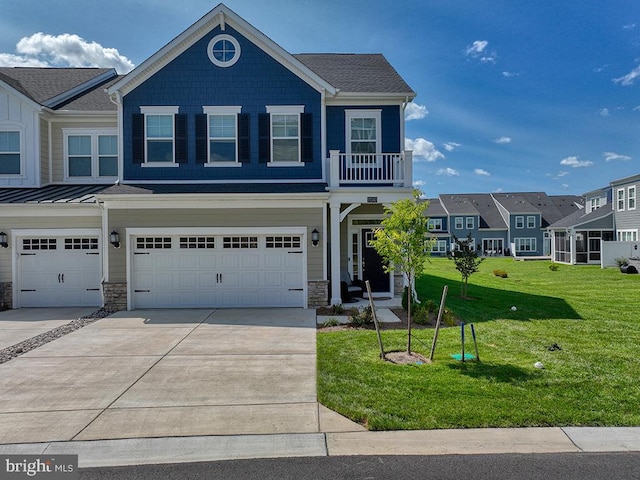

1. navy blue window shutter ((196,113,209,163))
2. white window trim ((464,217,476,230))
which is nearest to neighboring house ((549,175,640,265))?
white window trim ((464,217,476,230))

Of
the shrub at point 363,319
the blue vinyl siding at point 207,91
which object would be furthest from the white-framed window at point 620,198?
the shrub at point 363,319

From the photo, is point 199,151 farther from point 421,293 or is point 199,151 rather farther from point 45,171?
point 421,293

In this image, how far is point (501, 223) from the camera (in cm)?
4797

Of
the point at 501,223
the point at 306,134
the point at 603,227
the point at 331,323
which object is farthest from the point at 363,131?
the point at 501,223

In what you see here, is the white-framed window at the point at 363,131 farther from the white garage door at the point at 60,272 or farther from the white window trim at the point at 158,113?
the white garage door at the point at 60,272

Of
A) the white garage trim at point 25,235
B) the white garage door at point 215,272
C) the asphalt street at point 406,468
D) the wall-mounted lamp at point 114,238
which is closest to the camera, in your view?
the asphalt street at point 406,468

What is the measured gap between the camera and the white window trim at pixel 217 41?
1284 cm

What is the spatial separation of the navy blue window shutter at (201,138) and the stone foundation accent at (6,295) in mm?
7085

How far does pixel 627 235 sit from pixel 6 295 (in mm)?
36006

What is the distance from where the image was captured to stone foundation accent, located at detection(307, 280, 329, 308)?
38.5ft

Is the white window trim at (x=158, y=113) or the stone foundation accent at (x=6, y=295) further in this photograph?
the white window trim at (x=158, y=113)

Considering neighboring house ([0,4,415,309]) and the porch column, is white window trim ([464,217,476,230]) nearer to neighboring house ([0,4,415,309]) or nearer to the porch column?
neighboring house ([0,4,415,309])

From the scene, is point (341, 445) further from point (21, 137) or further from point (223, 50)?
point (21, 137)

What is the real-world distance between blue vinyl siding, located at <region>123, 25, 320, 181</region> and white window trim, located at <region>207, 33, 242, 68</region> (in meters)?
0.11
